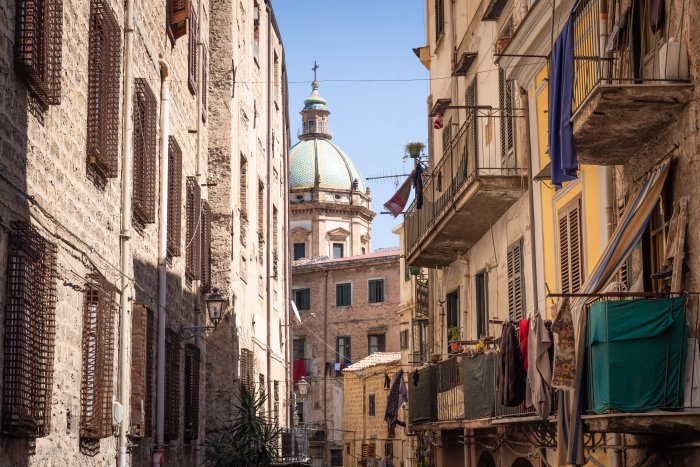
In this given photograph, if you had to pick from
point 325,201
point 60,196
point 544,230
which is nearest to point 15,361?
point 60,196

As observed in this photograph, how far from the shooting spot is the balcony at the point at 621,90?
1090cm

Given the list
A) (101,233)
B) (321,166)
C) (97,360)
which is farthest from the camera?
(321,166)

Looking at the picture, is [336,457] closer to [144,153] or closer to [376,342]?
[376,342]

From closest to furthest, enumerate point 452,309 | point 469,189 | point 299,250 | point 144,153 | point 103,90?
point 103,90 → point 144,153 → point 469,189 → point 452,309 → point 299,250

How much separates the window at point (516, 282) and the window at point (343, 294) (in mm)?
45897

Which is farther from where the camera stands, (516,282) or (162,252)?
(516,282)

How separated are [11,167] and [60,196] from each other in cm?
163

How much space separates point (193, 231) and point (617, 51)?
9.63m

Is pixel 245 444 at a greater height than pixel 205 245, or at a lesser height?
lesser

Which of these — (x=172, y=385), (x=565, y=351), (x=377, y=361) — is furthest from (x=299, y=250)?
(x=565, y=351)

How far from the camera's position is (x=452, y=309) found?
24.2 metres

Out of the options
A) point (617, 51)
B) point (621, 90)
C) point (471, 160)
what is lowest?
point (621, 90)

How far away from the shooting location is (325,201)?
273 feet

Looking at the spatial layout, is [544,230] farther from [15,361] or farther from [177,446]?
[15,361]
